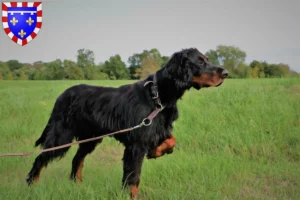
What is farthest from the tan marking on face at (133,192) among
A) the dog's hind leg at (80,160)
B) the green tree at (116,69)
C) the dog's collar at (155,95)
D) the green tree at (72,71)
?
the green tree at (116,69)

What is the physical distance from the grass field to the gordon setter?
1.42 ft

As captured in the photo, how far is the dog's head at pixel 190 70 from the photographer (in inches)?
130

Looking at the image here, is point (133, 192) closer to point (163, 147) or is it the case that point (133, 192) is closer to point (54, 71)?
point (163, 147)

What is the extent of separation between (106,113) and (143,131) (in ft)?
2.23

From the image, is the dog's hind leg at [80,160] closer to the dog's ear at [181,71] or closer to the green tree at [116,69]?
the dog's ear at [181,71]

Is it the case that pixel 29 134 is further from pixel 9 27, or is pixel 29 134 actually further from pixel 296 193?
pixel 296 193

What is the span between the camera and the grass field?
135 inches

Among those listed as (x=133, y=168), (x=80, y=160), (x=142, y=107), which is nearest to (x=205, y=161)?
(x=133, y=168)

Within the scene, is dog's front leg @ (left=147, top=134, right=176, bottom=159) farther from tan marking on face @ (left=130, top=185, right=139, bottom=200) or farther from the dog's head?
the dog's head

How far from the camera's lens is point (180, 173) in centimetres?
396

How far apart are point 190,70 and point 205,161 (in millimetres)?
1590

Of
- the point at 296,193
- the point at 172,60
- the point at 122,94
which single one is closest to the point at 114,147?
the point at 122,94

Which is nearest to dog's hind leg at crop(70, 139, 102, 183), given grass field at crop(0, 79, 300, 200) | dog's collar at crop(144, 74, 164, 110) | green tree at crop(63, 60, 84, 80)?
grass field at crop(0, 79, 300, 200)

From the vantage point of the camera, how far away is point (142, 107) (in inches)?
132
